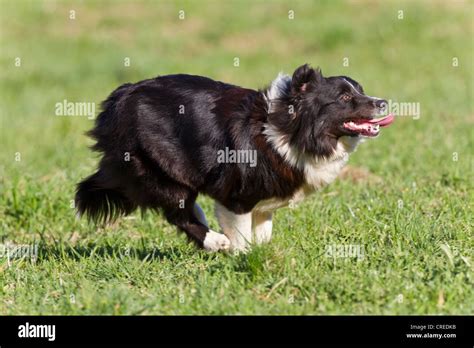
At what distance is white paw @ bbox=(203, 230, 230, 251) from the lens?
5.63m

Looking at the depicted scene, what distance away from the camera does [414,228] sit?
18.6 ft

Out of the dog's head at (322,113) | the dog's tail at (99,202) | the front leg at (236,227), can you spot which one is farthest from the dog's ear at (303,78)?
the dog's tail at (99,202)

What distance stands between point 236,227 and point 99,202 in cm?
127

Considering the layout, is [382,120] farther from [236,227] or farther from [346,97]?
[236,227]

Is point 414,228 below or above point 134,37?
below

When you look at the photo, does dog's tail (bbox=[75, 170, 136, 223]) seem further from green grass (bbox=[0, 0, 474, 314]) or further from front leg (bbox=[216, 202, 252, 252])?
front leg (bbox=[216, 202, 252, 252])

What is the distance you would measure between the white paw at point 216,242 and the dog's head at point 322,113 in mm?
827

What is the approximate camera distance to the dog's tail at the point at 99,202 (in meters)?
6.21

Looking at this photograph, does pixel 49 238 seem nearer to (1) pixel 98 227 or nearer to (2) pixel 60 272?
(1) pixel 98 227

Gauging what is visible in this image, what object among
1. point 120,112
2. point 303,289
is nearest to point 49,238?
point 120,112

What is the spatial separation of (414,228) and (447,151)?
3664 millimetres

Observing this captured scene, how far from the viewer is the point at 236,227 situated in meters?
5.58

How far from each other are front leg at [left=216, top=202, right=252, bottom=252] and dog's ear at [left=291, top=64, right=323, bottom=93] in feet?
3.05

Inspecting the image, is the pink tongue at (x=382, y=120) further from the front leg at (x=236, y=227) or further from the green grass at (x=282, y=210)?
the front leg at (x=236, y=227)
